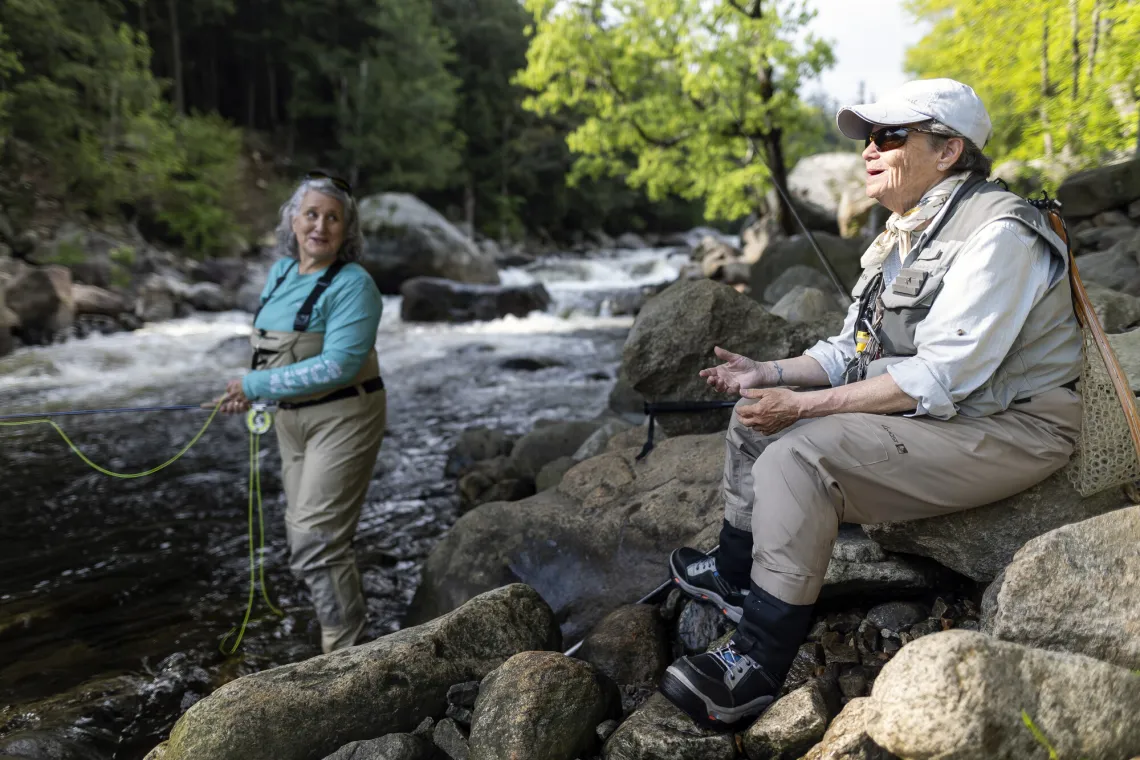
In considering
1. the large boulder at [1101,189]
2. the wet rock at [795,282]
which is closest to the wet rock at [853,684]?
the wet rock at [795,282]

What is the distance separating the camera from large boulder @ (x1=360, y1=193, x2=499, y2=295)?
2112 centimetres

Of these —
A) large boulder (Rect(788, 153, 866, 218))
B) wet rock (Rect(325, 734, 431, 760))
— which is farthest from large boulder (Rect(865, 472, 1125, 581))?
large boulder (Rect(788, 153, 866, 218))

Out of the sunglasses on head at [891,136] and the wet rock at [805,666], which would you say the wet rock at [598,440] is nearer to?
the wet rock at [805,666]

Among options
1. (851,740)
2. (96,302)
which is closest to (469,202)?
(96,302)

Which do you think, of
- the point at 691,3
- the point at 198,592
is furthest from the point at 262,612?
the point at 691,3

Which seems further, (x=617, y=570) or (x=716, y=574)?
(x=617, y=570)

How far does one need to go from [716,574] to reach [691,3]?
1269 centimetres

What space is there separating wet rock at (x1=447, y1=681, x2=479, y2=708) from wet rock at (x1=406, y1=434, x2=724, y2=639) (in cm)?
92

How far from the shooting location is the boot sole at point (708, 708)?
2.17 meters

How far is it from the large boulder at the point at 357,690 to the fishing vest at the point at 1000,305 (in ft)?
6.58

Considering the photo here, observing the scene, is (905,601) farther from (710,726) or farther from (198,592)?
(198,592)

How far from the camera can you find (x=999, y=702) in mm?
1674

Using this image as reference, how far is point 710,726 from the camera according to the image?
7.24 feet

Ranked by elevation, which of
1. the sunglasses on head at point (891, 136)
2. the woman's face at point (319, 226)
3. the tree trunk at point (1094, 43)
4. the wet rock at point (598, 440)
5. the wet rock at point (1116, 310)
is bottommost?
the wet rock at point (598, 440)
